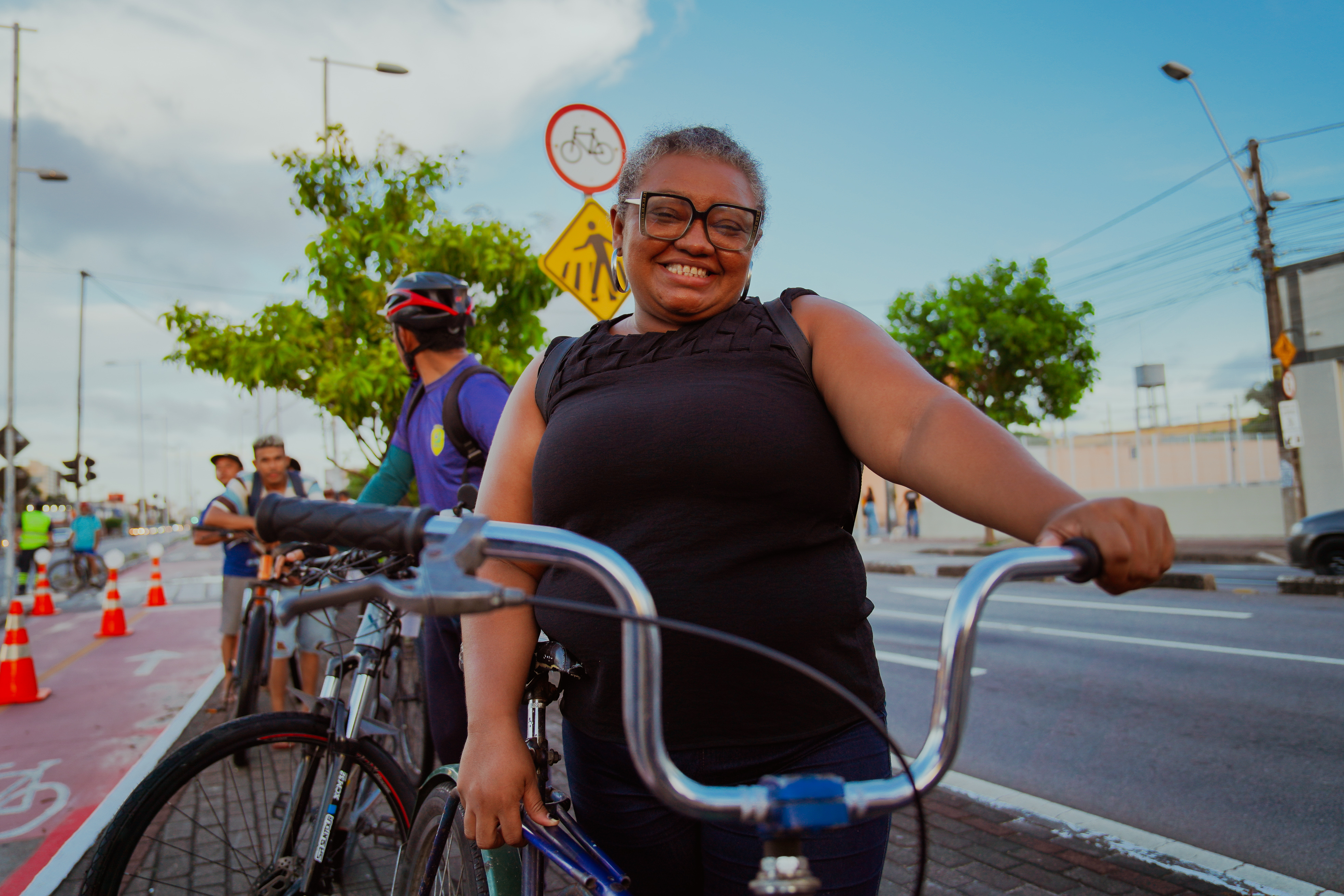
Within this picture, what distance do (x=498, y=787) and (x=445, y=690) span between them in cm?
132

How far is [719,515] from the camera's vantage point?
1.49 metres

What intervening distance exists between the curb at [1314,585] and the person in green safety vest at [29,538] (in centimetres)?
2084

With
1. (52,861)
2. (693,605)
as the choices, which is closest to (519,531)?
(693,605)

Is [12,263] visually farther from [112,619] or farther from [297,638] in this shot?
[297,638]

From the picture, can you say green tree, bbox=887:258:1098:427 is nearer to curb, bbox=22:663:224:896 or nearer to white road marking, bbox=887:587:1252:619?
white road marking, bbox=887:587:1252:619

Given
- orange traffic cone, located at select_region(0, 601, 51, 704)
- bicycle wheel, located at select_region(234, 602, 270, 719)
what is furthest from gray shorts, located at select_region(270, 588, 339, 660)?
orange traffic cone, located at select_region(0, 601, 51, 704)

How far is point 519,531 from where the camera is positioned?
3.29ft

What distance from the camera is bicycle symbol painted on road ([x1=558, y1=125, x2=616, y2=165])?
5.39 meters

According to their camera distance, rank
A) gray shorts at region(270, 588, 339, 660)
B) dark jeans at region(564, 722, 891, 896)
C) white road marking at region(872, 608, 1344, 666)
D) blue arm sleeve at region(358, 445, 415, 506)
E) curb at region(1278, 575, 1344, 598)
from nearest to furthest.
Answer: dark jeans at region(564, 722, 891, 896) → blue arm sleeve at region(358, 445, 415, 506) → gray shorts at region(270, 588, 339, 660) → white road marking at region(872, 608, 1344, 666) → curb at region(1278, 575, 1344, 598)

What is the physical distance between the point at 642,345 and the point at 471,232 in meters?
7.28

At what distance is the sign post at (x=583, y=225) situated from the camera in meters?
5.33

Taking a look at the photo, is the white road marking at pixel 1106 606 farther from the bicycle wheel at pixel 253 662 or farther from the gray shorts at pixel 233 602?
the bicycle wheel at pixel 253 662

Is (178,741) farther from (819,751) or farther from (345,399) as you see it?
(819,751)

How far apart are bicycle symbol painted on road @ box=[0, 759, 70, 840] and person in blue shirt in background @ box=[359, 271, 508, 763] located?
2759 millimetres
